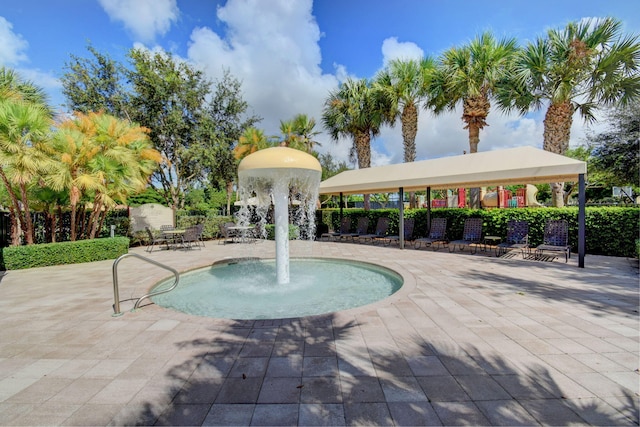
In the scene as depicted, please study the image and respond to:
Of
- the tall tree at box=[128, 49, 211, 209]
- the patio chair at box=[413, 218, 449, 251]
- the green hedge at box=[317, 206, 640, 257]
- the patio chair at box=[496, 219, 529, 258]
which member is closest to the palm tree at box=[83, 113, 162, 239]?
the tall tree at box=[128, 49, 211, 209]

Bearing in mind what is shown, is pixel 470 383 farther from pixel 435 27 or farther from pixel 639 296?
pixel 435 27

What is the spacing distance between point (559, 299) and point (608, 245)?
21.7 feet

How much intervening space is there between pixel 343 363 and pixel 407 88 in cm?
1661

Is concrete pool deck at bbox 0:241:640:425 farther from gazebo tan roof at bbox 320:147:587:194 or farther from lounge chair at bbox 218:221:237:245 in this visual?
lounge chair at bbox 218:221:237:245

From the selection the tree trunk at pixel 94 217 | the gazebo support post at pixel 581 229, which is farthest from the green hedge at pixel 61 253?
the gazebo support post at pixel 581 229

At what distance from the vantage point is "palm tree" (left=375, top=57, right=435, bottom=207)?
54.3 ft

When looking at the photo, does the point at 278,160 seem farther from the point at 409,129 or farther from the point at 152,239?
the point at 409,129

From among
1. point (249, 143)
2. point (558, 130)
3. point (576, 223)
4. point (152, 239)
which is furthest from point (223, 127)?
point (576, 223)

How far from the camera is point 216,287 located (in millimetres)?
6953

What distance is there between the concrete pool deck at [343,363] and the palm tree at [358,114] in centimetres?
1478

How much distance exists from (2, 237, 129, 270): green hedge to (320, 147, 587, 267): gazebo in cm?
896

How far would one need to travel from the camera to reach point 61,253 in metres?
9.98

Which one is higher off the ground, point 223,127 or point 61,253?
point 223,127

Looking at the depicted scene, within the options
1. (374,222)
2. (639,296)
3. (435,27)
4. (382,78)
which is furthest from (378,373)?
(382,78)
